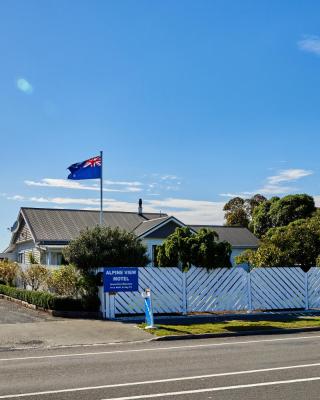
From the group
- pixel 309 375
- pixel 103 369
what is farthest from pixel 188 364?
pixel 309 375

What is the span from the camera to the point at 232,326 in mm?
15758

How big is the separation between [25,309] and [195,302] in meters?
7.38

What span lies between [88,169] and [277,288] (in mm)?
11519

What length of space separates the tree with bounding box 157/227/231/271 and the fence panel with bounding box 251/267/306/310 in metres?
1.46

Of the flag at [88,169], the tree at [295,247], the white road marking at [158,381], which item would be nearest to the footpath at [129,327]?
the white road marking at [158,381]

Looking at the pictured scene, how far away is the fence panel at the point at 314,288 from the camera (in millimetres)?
21359

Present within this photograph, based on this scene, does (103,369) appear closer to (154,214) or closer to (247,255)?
(247,255)

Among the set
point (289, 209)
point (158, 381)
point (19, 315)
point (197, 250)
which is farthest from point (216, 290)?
point (289, 209)

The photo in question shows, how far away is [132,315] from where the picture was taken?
60.5ft

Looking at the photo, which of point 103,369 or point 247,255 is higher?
point 247,255

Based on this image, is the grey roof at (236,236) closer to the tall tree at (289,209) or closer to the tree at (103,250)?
the tall tree at (289,209)

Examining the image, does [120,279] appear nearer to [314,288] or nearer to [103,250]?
[103,250]

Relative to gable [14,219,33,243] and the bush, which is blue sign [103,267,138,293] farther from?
gable [14,219,33,243]

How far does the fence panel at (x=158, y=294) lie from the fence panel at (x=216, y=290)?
451 millimetres
